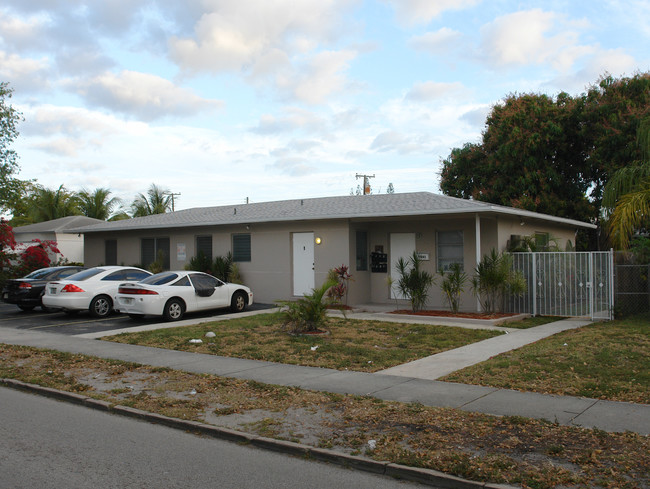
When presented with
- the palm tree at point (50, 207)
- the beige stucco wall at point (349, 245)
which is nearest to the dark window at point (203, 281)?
the beige stucco wall at point (349, 245)

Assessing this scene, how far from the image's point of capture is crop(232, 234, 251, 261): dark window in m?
21.2

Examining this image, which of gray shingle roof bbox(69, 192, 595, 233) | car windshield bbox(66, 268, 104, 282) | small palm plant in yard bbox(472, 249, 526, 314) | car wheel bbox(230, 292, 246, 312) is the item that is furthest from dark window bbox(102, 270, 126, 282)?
small palm plant in yard bbox(472, 249, 526, 314)

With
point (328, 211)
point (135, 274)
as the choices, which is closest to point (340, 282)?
point (328, 211)

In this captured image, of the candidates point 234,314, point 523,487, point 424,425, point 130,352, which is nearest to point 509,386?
point 424,425

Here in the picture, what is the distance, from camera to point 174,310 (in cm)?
1585

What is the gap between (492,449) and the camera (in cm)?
549

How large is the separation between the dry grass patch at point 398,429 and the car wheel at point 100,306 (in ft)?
24.6

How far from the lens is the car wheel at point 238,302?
58.3 feet

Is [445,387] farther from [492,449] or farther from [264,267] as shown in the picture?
[264,267]

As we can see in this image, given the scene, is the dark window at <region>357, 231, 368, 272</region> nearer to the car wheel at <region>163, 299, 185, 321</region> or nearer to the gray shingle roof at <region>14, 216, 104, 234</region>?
the car wheel at <region>163, 299, 185, 321</region>

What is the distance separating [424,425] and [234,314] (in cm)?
1164

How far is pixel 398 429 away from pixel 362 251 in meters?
13.4

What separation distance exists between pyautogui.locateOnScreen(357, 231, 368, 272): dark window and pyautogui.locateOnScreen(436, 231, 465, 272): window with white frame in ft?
8.36

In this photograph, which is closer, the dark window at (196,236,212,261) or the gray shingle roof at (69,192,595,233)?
the gray shingle roof at (69,192,595,233)
